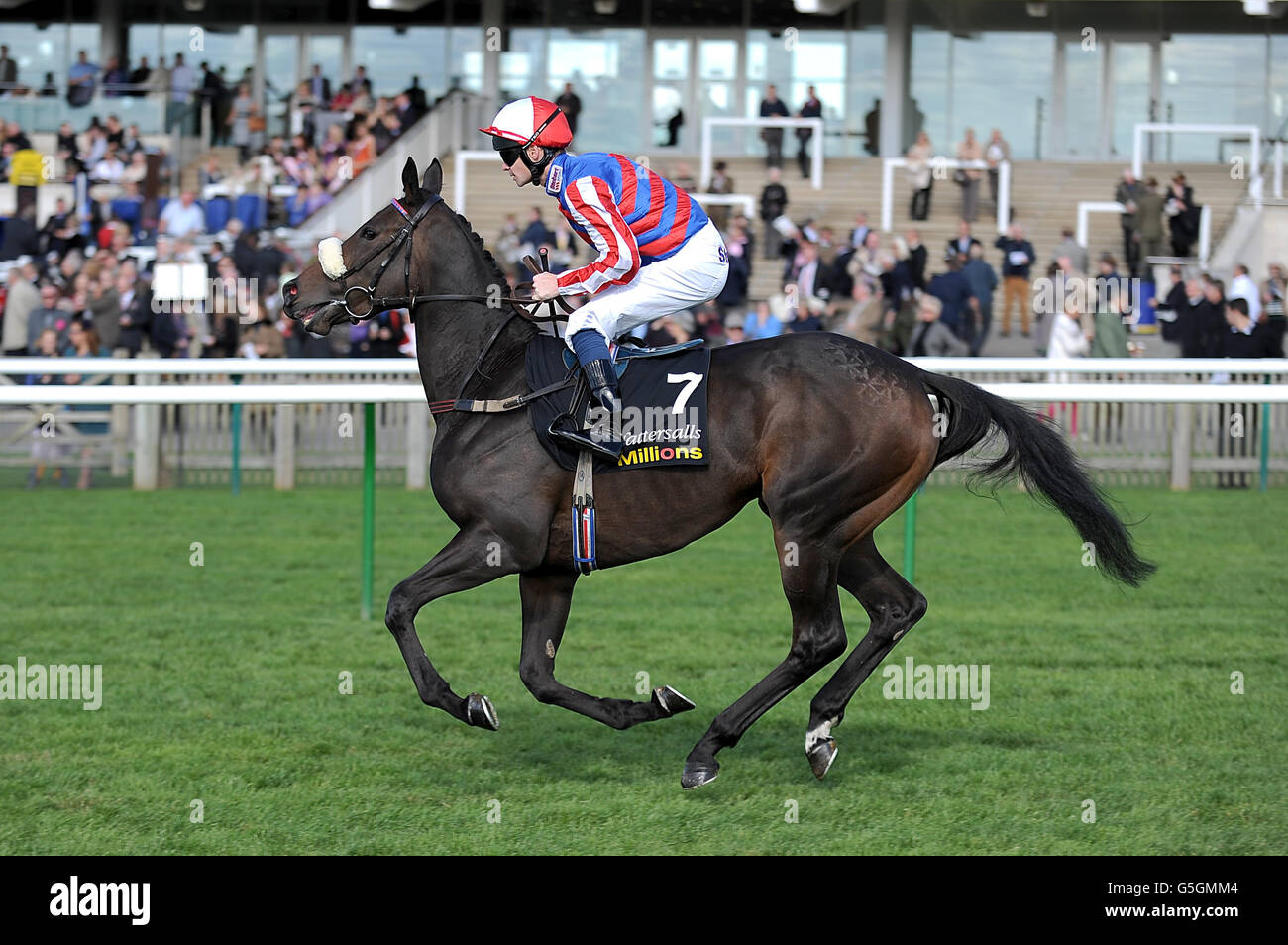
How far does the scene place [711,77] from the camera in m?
24.3

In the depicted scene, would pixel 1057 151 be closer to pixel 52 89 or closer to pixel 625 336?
pixel 52 89

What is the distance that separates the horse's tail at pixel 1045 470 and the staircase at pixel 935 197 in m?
12.2

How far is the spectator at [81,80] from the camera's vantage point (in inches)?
829

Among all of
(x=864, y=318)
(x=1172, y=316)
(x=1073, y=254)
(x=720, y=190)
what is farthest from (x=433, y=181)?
(x=720, y=190)

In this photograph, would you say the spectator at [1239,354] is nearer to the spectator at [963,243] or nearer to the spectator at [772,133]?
the spectator at [963,243]

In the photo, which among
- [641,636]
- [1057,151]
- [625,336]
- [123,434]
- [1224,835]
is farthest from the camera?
[1057,151]

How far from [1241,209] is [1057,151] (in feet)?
15.6

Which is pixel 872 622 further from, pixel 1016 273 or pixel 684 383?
pixel 1016 273

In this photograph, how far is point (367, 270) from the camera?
5305mm

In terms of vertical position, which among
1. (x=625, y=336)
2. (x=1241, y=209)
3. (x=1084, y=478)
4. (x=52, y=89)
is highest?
(x=52, y=89)

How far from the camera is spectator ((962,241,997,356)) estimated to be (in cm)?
1534

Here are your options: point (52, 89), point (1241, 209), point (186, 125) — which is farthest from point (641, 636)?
point (52, 89)

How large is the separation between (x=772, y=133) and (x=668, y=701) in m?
16.4
